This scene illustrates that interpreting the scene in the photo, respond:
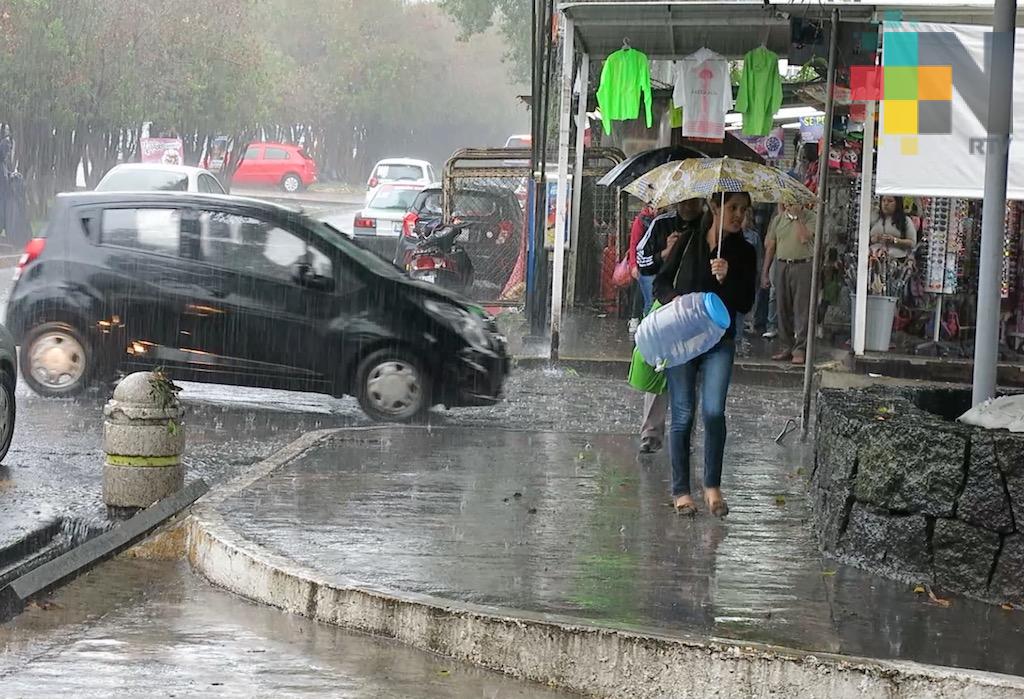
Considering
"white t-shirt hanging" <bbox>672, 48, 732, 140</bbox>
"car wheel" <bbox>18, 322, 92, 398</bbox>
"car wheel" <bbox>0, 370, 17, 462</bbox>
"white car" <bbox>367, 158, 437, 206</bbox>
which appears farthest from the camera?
"white car" <bbox>367, 158, 437, 206</bbox>

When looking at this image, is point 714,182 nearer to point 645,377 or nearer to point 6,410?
point 645,377

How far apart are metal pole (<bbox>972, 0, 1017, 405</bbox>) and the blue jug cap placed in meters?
1.34

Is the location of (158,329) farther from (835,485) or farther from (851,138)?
(851,138)

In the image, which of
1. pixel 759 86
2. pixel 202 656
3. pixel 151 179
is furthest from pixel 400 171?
pixel 202 656

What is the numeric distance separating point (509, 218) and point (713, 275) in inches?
565

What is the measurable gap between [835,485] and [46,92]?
35610 millimetres

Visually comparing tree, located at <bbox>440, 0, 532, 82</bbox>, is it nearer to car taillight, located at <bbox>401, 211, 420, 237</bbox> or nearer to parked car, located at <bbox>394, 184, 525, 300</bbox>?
car taillight, located at <bbox>401, 211, 420, 237</bbox>

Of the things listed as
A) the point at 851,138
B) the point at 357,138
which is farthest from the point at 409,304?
the point at 357,138

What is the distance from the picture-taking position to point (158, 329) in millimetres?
12297

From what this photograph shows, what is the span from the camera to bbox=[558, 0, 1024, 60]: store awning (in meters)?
13.6

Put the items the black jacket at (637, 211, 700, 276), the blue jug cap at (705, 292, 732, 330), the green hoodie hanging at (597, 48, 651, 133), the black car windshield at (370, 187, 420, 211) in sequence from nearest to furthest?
the blue jug cap at (705, 292, 732, 330), the black jacket at (637, 211, 700, 276), the green hoodie hanging at (597, 48, 651, 133), the black car windshield at (370, 187, 420, 211)

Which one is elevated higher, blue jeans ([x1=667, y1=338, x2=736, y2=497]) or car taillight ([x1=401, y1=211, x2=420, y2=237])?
car taillight ([x1=401, y1=211, x2=420, y2=237])

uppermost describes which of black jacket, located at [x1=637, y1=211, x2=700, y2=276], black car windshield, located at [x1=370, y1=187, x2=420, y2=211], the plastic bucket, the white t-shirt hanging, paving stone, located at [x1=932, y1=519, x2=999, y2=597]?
the white t-shirt hanging

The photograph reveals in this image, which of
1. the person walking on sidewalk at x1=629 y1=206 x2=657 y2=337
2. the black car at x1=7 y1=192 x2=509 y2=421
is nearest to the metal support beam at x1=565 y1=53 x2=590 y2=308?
the person walking on sidewalk at x1=629 y1=206 x2=657 y2=337
